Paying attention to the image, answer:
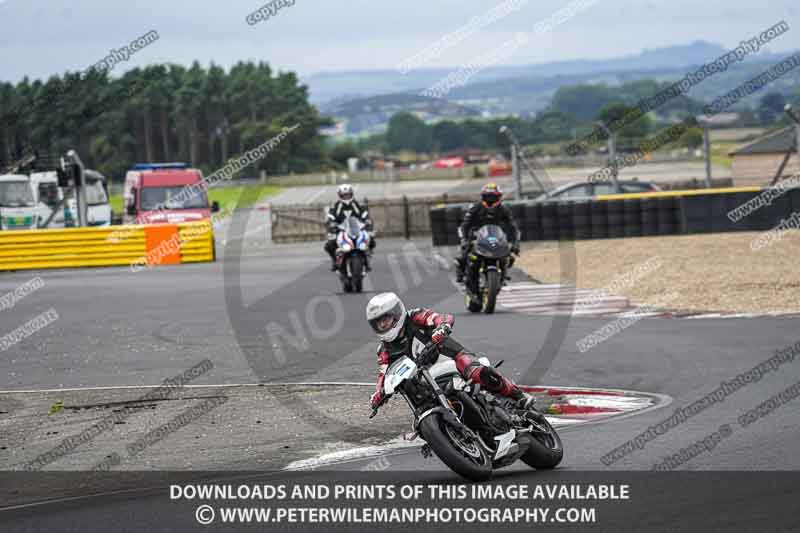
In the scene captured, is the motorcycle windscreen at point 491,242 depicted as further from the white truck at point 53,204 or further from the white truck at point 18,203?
the white truck at point 18,203

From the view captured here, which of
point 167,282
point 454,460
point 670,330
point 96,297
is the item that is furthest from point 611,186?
point 454,460

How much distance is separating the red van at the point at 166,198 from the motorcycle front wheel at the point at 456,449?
1153 inches

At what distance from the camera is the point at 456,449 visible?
7902mm

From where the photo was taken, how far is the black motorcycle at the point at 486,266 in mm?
18016

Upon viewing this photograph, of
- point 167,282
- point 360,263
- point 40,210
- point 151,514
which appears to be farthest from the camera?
point 40,210

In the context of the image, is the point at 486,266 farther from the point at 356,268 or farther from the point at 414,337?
the point at 414,337

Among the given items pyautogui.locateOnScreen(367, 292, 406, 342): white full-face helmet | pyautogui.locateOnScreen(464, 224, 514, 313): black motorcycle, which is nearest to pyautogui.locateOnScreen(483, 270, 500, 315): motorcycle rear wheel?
pyautogui.locateOnScreen(464, 224, 514, 313): black motorcycle

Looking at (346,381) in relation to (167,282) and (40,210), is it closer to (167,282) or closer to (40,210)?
(167,282)

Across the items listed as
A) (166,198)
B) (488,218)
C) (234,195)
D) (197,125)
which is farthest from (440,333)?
(197,125)

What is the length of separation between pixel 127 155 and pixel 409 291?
326 ft

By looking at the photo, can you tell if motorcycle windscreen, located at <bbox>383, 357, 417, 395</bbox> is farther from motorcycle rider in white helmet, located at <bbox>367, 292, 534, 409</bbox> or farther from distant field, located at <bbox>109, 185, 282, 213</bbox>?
distant field, located at <bbox>109, 185, 282, 213</bbox>

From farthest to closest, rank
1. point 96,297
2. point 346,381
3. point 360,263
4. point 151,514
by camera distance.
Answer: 1. point 96,297
2. point 360,263
3. point 346,381
4. point 151,514

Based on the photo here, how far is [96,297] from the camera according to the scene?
2434cm

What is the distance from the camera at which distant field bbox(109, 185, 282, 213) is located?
7588 centimetres
